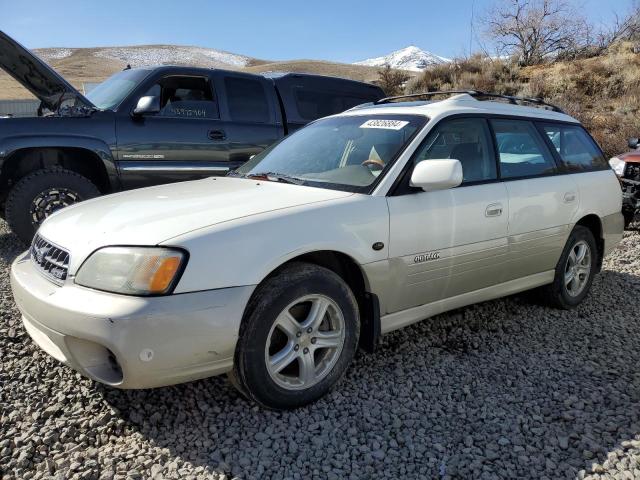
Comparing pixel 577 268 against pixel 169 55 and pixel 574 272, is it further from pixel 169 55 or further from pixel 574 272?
pixel 169 55

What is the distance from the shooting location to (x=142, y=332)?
222 centimetres

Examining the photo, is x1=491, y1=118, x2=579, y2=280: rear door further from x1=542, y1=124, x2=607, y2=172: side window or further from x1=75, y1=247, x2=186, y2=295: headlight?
x1=75, y1=247, x2=186, y2=295: headlight

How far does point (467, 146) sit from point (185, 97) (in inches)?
148

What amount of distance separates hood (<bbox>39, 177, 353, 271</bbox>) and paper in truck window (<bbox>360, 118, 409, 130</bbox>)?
2.32ft

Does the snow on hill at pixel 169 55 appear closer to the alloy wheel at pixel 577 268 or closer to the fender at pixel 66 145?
the fender at pixel 66 145

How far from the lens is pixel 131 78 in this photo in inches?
238

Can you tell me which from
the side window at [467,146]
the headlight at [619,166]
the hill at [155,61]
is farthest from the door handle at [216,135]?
the hill at [155,61]

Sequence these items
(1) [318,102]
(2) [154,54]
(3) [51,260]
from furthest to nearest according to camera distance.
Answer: (2) [154,54] → (1) [318,102] → (3) [51,260]

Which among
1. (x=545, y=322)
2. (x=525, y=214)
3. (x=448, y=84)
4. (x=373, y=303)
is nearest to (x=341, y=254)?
(x=373, y=303)

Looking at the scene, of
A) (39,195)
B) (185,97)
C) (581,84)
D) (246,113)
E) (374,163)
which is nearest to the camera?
(374,163)

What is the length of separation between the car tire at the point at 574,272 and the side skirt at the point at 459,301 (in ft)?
→ 0.46

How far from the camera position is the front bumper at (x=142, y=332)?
2.23 meters

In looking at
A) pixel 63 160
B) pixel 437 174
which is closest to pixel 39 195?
pixel 63 160

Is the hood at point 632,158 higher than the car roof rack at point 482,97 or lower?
lower
